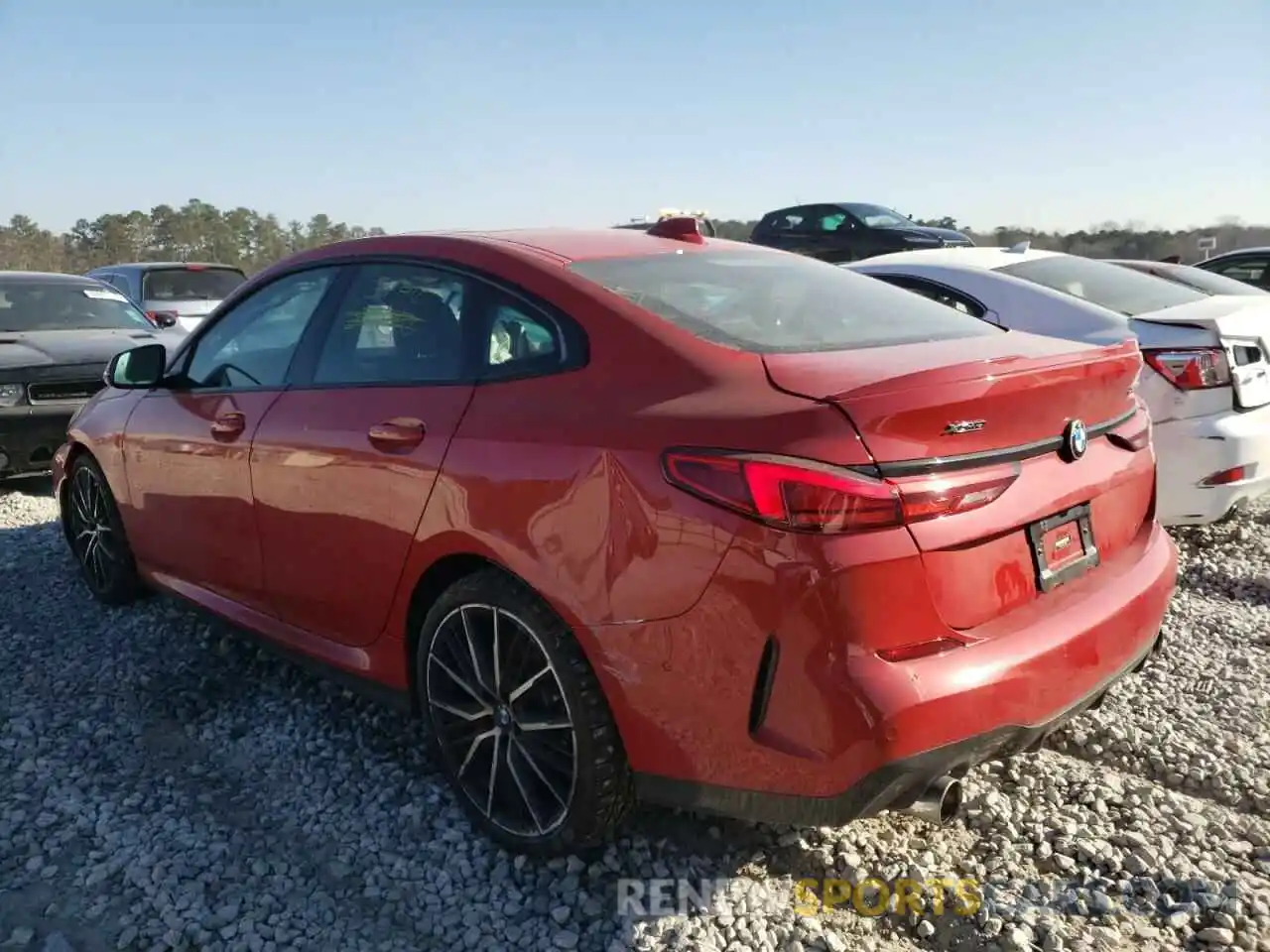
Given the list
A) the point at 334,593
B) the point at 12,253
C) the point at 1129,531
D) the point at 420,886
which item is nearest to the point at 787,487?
the point at 1129,531

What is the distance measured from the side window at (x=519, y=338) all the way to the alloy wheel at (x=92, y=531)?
262cm

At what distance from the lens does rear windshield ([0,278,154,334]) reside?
7754 millimetres

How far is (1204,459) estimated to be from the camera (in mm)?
4527

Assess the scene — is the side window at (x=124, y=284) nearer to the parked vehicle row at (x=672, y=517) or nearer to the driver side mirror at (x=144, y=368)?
the driver side mirror at (x=144, y=368)

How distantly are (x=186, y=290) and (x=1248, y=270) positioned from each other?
1187 centimetres

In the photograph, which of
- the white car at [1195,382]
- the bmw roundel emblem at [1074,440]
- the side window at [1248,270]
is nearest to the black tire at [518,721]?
the bmw roundel emblem at [1074,440]

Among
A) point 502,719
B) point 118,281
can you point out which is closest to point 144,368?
point 502,719

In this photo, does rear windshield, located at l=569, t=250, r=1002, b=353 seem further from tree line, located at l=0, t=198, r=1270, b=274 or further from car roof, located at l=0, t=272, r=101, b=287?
tree line, located at l=0, t=198, r=1270, b=274

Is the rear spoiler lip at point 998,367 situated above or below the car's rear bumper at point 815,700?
above

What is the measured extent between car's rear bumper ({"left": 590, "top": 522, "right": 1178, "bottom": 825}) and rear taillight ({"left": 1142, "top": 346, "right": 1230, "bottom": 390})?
2.63 m

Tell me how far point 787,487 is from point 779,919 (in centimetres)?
111

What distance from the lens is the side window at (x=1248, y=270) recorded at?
35.5 feet

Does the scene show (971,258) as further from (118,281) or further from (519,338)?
(118,281)

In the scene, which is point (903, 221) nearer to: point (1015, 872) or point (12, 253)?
point (1015, 872)
